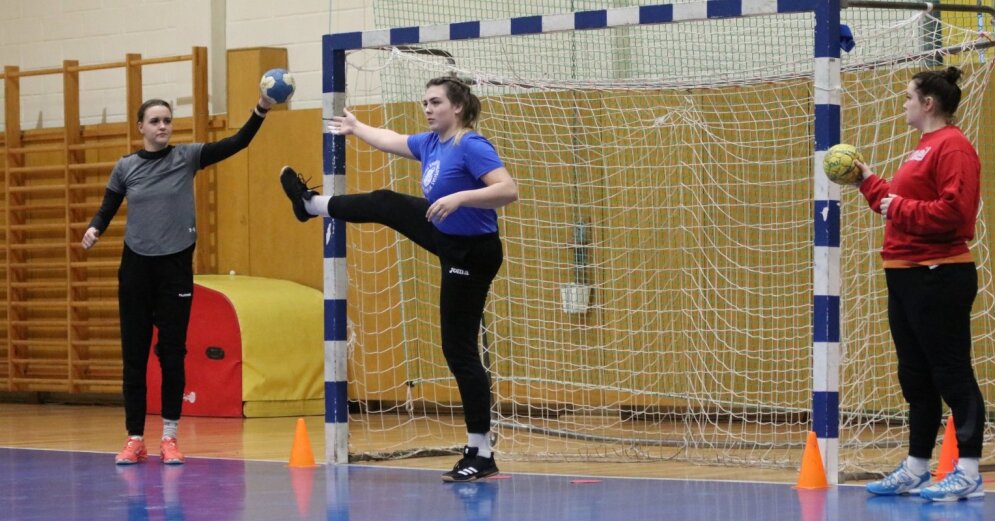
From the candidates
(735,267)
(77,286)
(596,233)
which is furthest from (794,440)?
(77,286)

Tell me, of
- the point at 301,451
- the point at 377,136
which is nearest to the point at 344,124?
the point at 377,136

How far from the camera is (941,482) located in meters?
5.51

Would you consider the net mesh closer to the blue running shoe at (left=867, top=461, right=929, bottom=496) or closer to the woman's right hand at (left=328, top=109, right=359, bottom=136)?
the woman's right hand at (left=328, top=109, right=359, bottom=136)

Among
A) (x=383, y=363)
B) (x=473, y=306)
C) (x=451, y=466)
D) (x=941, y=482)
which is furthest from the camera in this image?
(x=383, y=363)

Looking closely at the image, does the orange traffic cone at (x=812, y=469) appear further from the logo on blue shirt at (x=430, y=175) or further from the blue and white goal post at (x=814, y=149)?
the logo on blue shirt at (x=430, y=175)

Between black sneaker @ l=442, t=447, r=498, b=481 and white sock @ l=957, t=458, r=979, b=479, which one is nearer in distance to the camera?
white sock @ l=957, t=458, r=979, b=479

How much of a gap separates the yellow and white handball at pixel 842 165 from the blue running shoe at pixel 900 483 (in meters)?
1.14

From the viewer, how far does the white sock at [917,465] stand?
567 centimetres

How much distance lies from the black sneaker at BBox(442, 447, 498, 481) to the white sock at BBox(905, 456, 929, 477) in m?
1.76

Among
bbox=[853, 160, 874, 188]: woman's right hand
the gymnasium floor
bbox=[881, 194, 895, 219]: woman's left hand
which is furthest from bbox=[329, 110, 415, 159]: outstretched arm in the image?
bbox=[881, 194, 895, 219]: woman's left hand

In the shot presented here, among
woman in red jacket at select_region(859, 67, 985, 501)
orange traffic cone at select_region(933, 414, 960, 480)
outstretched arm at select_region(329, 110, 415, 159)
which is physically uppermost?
outstretched arm at select_region(329, 110, 415, 159)

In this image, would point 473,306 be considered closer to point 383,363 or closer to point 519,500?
point 519,500

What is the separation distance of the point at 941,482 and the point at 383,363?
5.69 metres

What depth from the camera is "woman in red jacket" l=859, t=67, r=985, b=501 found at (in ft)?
17.8
